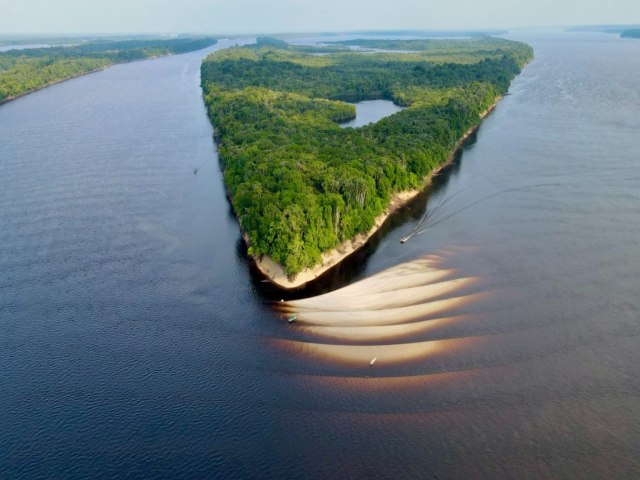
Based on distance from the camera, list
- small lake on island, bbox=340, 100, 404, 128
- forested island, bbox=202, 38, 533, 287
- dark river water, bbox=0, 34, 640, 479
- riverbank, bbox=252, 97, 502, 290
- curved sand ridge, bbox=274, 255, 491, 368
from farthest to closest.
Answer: small lake on island, bbox=340, 100, 404, 128
forested island, bbox=202, 38, 533, 287
riverbank, bbox=252, 97, 502, 290
curved sand ridge, bbox=274, 255, 491, 368
dark river water, bbox=0, 34, 640, 479

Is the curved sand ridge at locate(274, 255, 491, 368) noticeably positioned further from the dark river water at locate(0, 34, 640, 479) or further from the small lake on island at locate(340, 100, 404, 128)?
→ the small lake on island at locate(340, 100, 404, 128)

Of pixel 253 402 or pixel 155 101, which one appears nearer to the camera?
pixel 253 402

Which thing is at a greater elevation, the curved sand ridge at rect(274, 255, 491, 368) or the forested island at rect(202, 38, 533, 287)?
the forested island at rect(202, 38, 533, 287)

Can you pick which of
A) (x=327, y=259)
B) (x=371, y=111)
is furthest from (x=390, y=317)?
(x=371, y=111)

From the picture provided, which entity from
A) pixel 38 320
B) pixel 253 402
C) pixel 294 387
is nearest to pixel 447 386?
Result: pixel 294 387

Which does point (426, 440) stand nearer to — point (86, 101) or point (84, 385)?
point (84, 385)

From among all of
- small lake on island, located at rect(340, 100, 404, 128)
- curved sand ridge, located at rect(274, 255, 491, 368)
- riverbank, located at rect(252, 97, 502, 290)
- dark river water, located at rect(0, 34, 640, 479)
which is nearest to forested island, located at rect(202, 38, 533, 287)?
riverbank, located at rect(252, 97, 502, 290)
